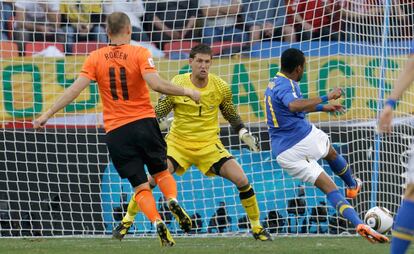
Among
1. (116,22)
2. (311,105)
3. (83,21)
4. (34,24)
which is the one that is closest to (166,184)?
(116,22)

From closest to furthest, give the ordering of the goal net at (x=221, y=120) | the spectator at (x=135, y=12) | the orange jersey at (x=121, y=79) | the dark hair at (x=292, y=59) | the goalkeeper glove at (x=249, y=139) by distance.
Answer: the orange jersey at (x=121, y=79), the dark hair at (x=292, y=59), the goalkeeper glove at (x=249, y=139), the goal net at (x=221, y=120), the spectator at (x=135, y=12)

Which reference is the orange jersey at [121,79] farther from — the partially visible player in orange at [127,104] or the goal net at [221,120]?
the goal net at [221,120]

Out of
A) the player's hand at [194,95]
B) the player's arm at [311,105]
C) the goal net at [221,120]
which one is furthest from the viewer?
the goal net at [221,120]

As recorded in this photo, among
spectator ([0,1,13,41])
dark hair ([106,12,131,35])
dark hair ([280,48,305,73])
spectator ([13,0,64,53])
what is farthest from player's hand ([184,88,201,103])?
spectator ([0,1,13,41])

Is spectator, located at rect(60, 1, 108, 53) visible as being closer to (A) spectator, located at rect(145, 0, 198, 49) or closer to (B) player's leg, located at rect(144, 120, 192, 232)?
(A) spectator, located at rect(145, 0, 198, 49)

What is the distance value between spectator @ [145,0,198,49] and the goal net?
0.7 inches

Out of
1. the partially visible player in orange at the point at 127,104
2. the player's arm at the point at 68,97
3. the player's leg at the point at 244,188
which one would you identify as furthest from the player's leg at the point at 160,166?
the player's leg at the point at 244,188

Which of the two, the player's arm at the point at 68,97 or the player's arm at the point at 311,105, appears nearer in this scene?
the player's arm at the point at 68,97

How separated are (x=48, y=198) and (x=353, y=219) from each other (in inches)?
195

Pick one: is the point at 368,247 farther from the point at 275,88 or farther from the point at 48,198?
the point at 48,198

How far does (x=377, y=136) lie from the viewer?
1194cm

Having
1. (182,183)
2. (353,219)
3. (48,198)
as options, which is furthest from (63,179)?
(353,219)

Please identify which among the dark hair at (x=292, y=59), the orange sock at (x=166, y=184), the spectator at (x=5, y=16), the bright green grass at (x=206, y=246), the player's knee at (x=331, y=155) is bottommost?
the bright green grass at (x=206, y=246)

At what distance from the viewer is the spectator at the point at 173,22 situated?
42.9ft
